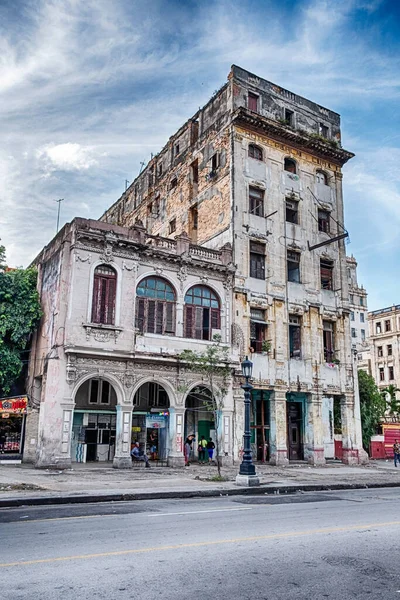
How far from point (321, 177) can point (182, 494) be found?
2514cm

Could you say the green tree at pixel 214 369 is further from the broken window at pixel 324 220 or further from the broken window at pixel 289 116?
the broken window at pixel 289 116

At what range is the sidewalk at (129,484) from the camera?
44.5ft

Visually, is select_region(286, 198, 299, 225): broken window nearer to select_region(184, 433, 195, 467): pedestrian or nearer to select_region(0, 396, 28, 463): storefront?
select_region(184, 433, 195, 467): pedestrian

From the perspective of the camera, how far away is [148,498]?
14516mm

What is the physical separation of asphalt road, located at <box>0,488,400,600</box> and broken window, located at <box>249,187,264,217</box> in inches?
844

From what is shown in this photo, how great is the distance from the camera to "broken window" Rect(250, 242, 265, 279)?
29969 mm

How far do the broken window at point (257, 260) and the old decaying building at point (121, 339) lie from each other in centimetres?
214

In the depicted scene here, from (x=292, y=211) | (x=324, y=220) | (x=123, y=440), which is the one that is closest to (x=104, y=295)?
(x=123, y=440)

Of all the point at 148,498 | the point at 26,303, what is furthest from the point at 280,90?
the point at 148,498

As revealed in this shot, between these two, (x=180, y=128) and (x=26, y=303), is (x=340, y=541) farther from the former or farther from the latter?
(x=180, y=128)

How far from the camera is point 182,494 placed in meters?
15.2

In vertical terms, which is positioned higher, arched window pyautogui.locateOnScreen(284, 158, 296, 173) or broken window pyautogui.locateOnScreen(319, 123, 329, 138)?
broken window pyautogui.locateOnScreen(319, 123, 329, 138)

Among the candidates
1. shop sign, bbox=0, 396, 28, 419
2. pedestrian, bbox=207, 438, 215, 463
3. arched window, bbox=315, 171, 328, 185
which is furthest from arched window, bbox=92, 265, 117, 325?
arched window, bbox=315, 171, 328, 185

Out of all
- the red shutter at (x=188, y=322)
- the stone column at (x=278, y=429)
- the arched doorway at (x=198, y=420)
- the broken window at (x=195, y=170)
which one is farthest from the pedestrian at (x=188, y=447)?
the broken window at (x=195, y=170)
